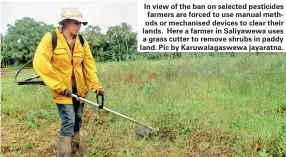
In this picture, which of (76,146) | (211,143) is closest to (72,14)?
(76,146)

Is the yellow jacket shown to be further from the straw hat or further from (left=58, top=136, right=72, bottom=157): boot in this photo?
(left=58, top=136, right=72, bottom=157): boot

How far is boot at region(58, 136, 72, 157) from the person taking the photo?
140 inches

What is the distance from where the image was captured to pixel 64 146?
359 cm

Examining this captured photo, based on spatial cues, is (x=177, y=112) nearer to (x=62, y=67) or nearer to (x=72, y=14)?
(x=62, y=67)

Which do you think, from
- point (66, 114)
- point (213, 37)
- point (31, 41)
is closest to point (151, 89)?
point (213, 37)

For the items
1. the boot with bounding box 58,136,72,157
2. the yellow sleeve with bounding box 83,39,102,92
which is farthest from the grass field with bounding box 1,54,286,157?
the yellow sleeve with bounding box 83,39,102,92

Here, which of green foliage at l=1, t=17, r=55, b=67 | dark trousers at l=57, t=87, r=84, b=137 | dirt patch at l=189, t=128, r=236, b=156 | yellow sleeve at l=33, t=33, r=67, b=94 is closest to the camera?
yellow sleeve at l=33, t=33, r=67, b=94

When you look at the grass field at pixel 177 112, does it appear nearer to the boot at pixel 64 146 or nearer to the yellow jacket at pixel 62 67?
the boot at pixel 64 146

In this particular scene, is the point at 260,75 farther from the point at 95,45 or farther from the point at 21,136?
the point at 21,136

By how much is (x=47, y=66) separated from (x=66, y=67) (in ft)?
0.87

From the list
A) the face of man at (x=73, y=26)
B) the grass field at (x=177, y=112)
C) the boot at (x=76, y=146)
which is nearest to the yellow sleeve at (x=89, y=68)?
the face of man at (x=73, y=26)

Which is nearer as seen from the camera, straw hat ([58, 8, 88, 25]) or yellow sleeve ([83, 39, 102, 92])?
straw hat ([58, 8, 88, 25])

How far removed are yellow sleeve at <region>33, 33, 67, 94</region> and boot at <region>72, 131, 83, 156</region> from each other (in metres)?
0.82

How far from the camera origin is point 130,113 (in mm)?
4898
